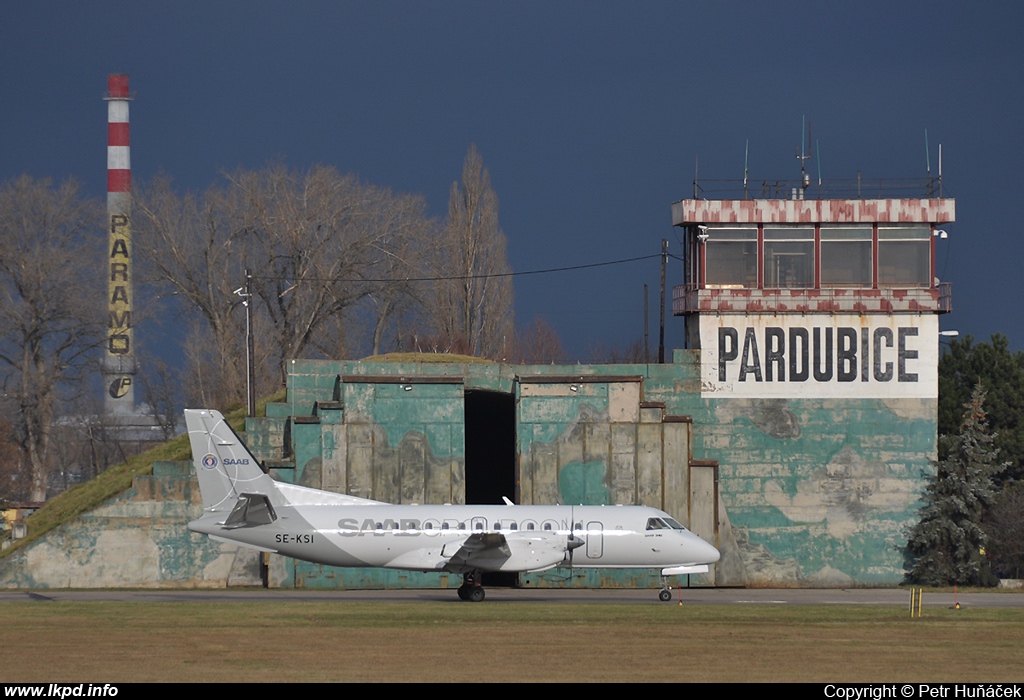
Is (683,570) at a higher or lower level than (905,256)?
→ lower

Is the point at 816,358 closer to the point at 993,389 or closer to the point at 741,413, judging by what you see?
the point at 741,413

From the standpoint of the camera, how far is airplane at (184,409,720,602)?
3838 cm

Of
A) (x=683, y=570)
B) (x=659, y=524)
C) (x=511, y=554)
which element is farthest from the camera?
(x=659, y=524)

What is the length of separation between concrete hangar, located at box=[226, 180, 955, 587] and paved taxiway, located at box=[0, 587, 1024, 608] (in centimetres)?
135

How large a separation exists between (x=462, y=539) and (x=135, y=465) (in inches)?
728

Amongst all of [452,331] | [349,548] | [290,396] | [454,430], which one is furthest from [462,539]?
[452,331]

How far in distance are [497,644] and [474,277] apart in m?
45.5

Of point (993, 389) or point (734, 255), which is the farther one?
point (993, 389)

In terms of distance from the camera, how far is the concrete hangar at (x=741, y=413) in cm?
4666

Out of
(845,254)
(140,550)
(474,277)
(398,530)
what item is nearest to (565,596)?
(398,530)

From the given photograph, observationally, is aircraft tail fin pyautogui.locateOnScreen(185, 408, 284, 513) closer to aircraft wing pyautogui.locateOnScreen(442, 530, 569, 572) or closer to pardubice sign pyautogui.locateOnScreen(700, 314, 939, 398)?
aircraft wing pyautogui.locateOnScreen(442, 530, 569, 572)

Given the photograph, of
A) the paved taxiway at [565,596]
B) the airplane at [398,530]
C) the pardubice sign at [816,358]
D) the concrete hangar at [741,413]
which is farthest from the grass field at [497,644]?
the pardubice sign at [816,358]

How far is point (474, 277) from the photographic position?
72.2 m
